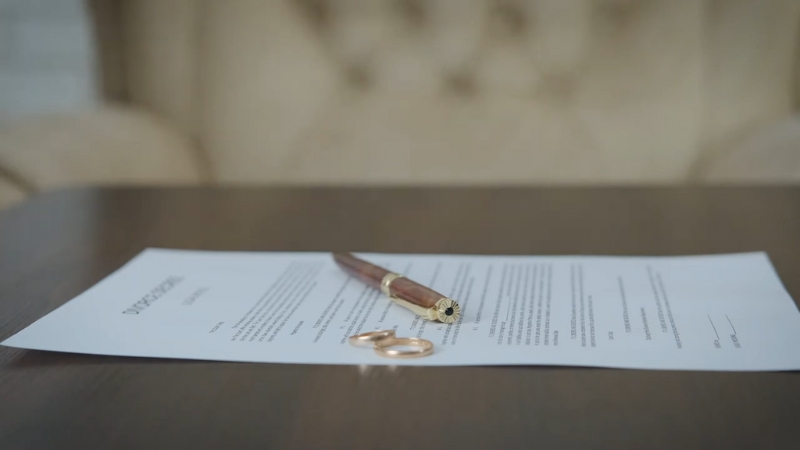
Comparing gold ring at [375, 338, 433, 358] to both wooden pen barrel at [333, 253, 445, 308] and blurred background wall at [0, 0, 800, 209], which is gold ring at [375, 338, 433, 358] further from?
blurred background wall at [0, 0, 800, 209]

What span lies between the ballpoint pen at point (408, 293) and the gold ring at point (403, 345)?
4cm

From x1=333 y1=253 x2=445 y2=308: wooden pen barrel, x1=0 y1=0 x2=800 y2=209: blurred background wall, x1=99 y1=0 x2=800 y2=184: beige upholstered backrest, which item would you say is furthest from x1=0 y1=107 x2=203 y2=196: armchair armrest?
x1=333 y1=253 x2=445 y2=308: wooden pen barrel

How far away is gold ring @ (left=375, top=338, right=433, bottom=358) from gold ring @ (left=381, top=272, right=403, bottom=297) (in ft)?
0.26

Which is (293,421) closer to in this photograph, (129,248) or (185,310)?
(185,310)

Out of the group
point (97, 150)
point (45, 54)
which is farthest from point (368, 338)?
point (45, 54)

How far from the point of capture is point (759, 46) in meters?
1.49

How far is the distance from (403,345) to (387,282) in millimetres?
90

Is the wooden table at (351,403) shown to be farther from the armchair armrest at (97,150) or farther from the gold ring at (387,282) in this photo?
the armchair armrest at (97,150)

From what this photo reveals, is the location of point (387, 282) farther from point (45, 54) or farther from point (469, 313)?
point (45, 54)

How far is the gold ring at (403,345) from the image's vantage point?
1.41ft

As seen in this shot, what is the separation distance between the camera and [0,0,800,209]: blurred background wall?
1480 mm

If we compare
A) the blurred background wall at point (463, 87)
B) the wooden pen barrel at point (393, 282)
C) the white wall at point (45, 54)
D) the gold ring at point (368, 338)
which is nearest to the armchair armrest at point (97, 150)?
the blurred background wall at point (463, 87)

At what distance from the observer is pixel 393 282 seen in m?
0.52

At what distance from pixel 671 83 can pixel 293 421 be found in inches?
50.0
